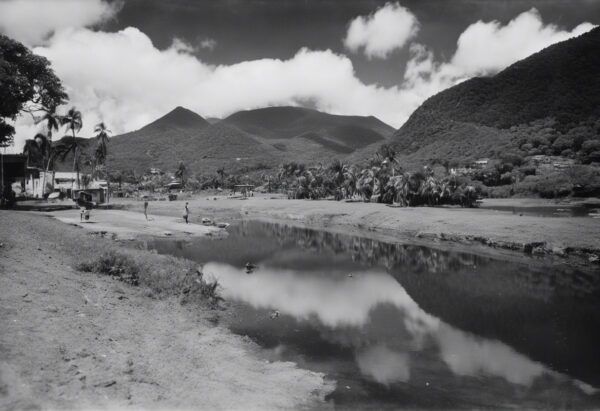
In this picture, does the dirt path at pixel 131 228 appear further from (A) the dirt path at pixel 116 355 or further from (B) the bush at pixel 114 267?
(A) the dirt path at pixel 116 355

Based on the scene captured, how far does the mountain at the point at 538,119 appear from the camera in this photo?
13538 centimetres

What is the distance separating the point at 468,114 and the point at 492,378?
208118 millimetres

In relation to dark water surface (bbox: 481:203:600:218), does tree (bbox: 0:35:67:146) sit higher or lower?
higher

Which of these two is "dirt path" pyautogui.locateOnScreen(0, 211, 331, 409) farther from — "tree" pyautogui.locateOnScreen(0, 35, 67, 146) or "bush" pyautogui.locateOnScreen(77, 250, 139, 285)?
"tree" pyautogui.locateOnScreen(0, 35, 67, 146)

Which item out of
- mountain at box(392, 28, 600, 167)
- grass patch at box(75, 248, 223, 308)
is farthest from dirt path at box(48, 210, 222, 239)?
mountain at box(392, 28, 600, 167)

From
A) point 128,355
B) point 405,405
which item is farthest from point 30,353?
point 405,405

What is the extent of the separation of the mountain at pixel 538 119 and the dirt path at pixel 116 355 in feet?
444

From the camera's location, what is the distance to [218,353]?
11.6m

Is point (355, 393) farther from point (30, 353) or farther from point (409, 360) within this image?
point (30, 353)

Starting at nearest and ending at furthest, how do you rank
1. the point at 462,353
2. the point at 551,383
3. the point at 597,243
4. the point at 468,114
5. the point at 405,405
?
the point at 405,405 → the point at 551,383 → the point at 462,353 → the point at 597,243 → the point at 468,114

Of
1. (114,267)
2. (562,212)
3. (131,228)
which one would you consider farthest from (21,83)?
(562,212)

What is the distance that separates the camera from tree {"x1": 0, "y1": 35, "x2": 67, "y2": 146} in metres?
34.2

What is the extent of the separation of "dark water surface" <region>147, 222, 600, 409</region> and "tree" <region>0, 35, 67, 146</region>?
18.5 m

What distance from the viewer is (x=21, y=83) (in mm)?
35062
